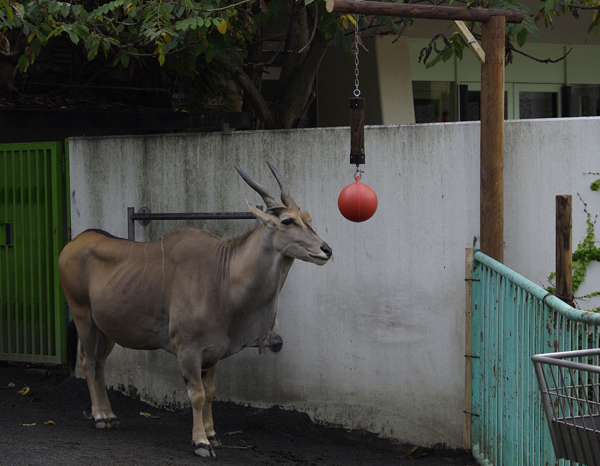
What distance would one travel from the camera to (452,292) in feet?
19.9

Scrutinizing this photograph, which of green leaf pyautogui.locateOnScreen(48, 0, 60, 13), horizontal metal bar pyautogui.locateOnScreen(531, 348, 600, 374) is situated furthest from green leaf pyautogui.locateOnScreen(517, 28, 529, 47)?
horizontal metal bar pyautogui.locateOnScreen(531, 348, 600, 374)

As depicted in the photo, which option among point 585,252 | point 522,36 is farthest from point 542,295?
point 522,36

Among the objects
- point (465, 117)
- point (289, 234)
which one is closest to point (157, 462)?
point (289, 234)

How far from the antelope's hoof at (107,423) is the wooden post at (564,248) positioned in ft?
12.4

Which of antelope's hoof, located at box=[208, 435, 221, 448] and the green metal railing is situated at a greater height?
the green metal railing

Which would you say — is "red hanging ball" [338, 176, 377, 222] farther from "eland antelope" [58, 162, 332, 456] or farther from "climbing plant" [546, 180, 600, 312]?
"climbing plant" [546, 180, 600, 312]

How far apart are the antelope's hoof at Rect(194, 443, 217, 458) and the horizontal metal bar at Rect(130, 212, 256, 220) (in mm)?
1806

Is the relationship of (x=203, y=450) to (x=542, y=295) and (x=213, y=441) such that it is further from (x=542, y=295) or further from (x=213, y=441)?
(x=542, y=295)

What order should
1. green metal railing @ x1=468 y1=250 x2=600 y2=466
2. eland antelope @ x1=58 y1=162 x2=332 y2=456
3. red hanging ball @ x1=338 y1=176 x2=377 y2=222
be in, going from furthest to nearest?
eland antelope @ x1=58 y1=162 x2=332 y2=456, red hanging ball @ x1=338 y1=176 x2=377 y2=222, green metal railing @ x1=468 y1=250 x2=600 y2=466

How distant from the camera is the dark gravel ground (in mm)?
5656

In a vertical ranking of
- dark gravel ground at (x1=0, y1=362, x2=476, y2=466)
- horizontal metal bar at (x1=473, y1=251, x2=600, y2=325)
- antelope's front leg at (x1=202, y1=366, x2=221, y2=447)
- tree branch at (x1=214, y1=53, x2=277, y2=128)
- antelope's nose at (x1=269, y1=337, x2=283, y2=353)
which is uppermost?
tree branch at (x1=214, y1=53, x2=277, y2=128)

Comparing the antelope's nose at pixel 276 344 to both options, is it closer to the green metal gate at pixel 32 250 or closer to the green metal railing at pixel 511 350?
the green metal railing at pixel 511 350

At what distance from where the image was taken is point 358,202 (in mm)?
5227

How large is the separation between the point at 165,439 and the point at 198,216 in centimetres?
184
